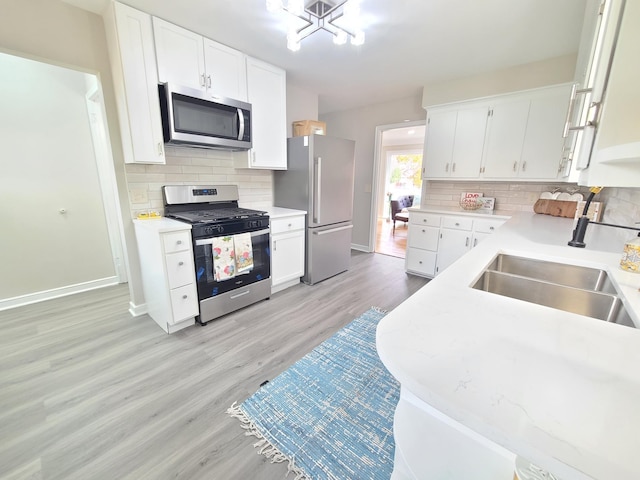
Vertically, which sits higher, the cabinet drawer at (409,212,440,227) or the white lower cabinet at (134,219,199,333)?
the cabinet drawer at (409,212,440,227)

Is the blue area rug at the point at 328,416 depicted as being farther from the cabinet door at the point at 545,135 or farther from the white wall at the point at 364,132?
the white wall at the point at 364,132

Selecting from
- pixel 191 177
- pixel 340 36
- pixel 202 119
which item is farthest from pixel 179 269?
pixel 340 36

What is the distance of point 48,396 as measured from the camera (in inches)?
62.0

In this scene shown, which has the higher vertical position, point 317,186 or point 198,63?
point 198,63

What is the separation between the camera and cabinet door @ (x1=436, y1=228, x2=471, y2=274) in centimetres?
308

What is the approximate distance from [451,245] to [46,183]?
4.43 meters

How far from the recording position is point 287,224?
2.88 metres

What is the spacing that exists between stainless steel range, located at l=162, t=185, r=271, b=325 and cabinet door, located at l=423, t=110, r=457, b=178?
231cm

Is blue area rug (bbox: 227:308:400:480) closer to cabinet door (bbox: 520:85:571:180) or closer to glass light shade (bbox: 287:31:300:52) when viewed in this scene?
glass light shade (bbox: 287:31:300:52)

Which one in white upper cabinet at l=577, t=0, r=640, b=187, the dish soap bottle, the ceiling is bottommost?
the dish soap bottle

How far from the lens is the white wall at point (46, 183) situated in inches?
96.4

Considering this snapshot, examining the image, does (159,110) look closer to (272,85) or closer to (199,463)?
(272,85)

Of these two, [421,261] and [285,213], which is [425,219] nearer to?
[421,261]

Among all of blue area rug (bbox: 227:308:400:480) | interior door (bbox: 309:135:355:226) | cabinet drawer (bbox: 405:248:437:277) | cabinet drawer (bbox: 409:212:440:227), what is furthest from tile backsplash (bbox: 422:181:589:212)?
blue area rug (bbox: 227:308:400:480)
